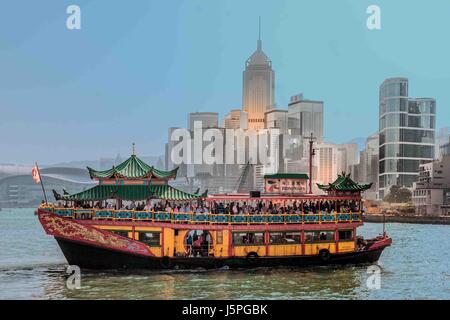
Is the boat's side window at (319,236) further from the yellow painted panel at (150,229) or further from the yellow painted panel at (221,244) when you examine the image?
the yellow painted panel at (150,229)

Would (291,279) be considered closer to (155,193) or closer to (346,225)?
(346,225)

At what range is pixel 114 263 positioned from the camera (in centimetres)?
2947

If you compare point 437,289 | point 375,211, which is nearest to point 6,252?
point 437,289

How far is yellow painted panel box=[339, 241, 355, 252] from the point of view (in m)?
32.8

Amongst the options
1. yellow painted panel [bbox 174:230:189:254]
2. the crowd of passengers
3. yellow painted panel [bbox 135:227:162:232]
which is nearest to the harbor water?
yellow painted panel [bbox 174:230:189:254]

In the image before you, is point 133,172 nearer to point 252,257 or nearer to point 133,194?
point 133,194

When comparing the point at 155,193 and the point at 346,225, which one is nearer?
the point at 155,193

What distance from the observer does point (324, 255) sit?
32125 mm

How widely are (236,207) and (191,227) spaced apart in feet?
9.66

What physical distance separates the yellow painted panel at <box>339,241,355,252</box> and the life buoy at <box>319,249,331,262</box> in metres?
0.89

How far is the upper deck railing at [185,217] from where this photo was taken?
97.0 ft
